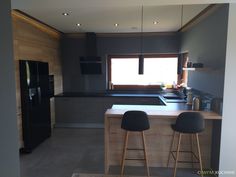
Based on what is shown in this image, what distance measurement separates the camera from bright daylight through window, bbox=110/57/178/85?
5.82m

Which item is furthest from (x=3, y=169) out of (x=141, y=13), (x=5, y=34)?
(x=141, y=13)

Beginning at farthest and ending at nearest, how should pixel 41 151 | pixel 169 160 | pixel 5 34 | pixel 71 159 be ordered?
1. pixel 41 151
2. pixel 71 159
3. pixel 169 160
4. pixel 5 34

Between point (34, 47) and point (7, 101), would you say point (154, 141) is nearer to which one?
point (7, 101)

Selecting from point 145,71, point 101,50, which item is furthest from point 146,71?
point 101,50

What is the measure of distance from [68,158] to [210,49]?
310 centimetres

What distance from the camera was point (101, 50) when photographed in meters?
5.82

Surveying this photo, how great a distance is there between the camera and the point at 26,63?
143 inches

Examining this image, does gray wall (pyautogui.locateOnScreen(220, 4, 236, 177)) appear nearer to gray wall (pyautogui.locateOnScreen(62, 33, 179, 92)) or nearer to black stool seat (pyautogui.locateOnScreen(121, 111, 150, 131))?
black stool seat (pyautogui.locateOnScreen(121, 111, 150, 131))

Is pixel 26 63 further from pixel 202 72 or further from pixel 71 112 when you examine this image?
pixel 202 72

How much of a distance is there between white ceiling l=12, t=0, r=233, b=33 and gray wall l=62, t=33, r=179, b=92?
0.92 m

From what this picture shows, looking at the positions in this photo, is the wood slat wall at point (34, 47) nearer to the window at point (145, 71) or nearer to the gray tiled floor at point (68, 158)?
the gray tiled floor at point (68, 158)

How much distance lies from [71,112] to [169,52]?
321 cm

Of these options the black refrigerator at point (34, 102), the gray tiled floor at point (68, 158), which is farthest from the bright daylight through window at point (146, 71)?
the black refrigerator at point (34, 102)

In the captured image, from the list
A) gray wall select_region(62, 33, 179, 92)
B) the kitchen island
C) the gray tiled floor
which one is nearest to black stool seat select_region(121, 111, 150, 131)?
the kitchen island
